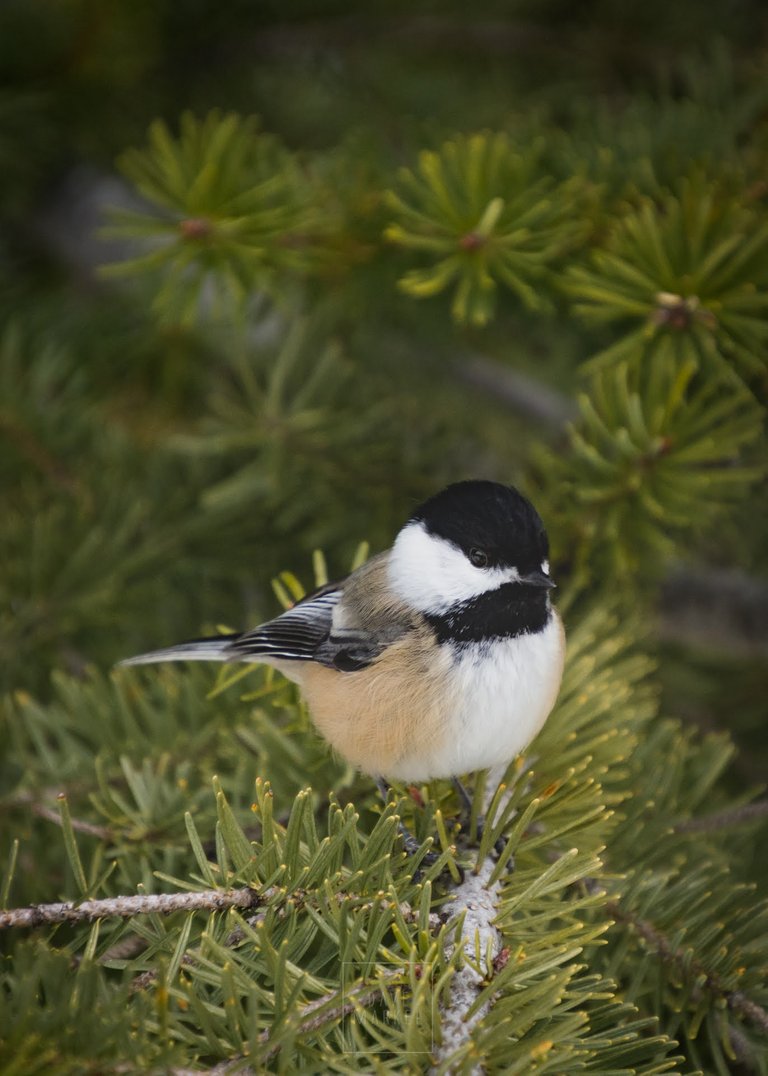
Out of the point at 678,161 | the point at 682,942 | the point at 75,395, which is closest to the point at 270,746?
the point at 682,942

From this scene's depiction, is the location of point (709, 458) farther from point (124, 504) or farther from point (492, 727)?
point (124, 504)

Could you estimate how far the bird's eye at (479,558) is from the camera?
3.17 feet

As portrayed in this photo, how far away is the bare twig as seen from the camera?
23.8 inches

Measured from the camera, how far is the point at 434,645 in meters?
0.96

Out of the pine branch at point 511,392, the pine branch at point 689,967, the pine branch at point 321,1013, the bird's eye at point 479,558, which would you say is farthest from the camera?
the pine branch at point 511,392

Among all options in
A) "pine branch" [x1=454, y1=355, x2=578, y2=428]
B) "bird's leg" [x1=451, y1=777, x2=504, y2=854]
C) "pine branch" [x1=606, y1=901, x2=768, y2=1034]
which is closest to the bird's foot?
"bird's leg" [x1=451, y1=777, x2=504, y2=854]

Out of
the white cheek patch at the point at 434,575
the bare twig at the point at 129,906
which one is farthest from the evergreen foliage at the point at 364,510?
the white cheek patch at the point at 434,575

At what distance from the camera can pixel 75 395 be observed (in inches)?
50.8

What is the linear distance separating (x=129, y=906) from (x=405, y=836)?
1.01 feet

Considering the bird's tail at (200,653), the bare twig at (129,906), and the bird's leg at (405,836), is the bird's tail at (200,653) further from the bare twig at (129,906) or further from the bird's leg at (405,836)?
the bare twig at (129,906)

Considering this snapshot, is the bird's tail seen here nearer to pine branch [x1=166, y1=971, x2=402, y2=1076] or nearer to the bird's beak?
the bird's beak

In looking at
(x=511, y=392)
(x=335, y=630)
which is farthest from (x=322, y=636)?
(x=511, y=392)

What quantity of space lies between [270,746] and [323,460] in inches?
16.8

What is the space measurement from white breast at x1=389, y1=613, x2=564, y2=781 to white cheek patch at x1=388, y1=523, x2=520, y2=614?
0.07m
